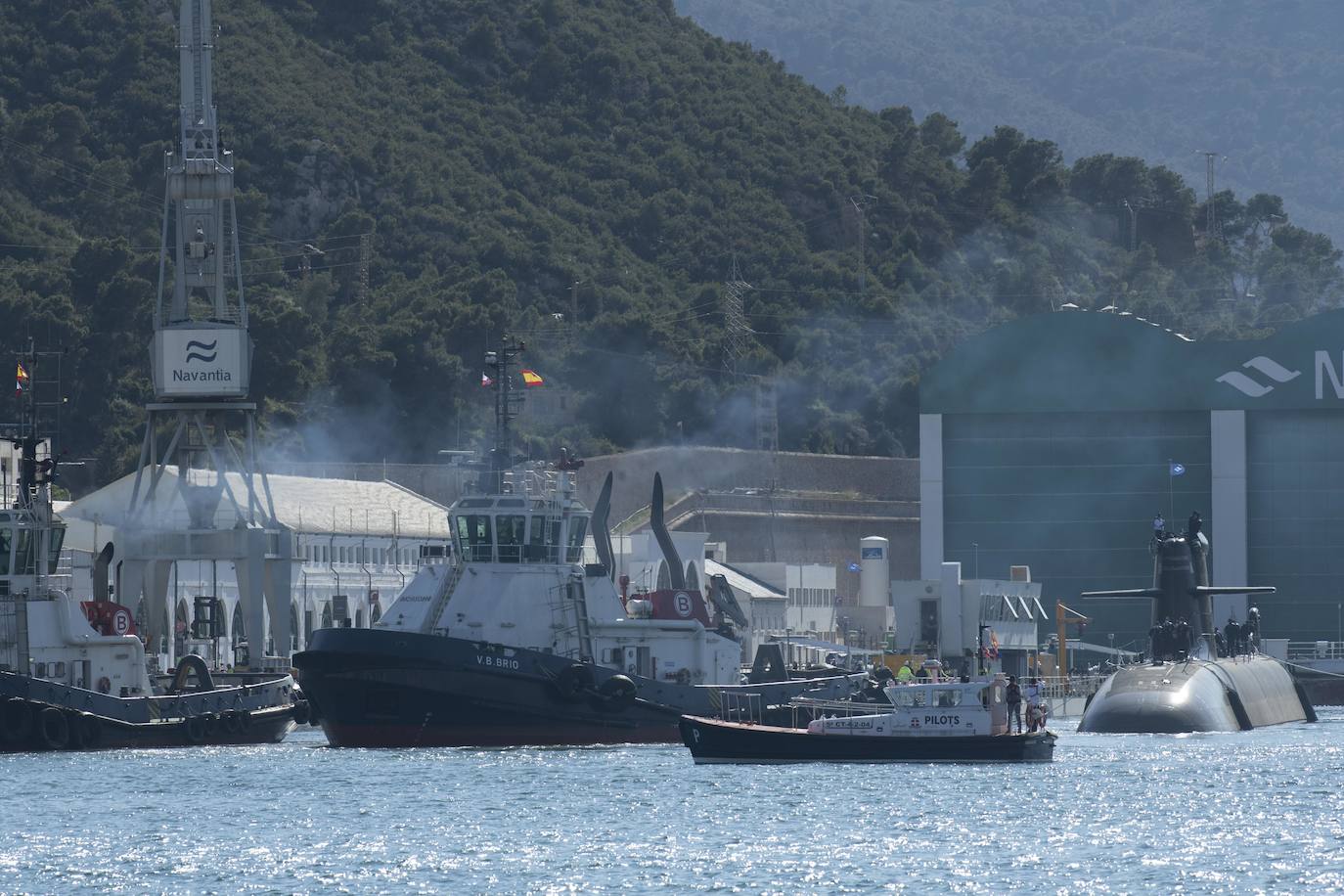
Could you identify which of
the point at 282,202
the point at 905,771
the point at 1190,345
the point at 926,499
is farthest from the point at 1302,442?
the point at 282,202

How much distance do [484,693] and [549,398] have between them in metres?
93.7

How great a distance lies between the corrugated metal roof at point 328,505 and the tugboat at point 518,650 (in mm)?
31296

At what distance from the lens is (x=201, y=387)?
99.3 meters

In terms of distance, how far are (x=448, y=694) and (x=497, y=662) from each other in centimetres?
163

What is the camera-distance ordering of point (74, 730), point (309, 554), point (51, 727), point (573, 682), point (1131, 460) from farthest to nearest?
1. point (1131, 460)
2. point (309, 554)
3. point (573, 682)
4. point (74, 730)
5. point (51, 727)

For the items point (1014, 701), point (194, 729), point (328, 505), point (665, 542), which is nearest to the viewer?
point (1014, 701)

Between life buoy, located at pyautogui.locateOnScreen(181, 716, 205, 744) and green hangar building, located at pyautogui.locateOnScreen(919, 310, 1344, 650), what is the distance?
61792 millimetres

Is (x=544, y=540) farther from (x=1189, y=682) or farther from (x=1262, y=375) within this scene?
(x=1262, y=375)

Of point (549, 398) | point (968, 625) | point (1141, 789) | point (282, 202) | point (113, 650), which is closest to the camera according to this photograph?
point (1141, 789)

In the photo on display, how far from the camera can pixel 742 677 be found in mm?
86875

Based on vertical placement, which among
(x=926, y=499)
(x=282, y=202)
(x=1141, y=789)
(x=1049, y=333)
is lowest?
(x=1141, y=789)

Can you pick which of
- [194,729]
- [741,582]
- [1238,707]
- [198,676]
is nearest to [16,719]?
[194,729]

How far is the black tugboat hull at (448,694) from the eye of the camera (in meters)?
76.0

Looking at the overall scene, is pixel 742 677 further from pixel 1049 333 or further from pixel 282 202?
pixel 282 202
